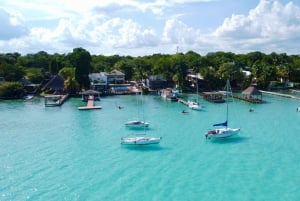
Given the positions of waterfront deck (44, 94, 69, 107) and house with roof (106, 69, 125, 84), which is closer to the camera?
waterfront deck (44, 94, 69, 107)

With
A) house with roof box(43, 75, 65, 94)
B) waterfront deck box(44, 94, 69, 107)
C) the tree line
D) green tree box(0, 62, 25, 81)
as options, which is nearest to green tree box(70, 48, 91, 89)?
the tree line

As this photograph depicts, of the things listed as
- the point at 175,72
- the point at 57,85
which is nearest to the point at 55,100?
the point at 57,85

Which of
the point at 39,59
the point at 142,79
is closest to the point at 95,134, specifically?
the point at 142,79

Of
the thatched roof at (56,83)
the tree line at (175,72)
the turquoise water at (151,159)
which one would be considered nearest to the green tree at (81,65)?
the tree line at (175,72)

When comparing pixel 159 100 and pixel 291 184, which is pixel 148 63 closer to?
pixel 159 100

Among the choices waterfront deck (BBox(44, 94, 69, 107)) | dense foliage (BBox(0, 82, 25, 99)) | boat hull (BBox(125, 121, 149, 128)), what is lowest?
boat hull (BBox(125, 121, 149, 128))

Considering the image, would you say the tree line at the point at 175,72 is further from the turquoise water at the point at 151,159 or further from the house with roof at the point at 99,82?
the turquoise water at the point at 151,159

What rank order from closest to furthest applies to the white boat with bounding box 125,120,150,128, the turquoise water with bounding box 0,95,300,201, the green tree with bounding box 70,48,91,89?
the turquoise water with bounding box 0,95,300,201
the white boat with bounding box 125,120,150,128
the green tree with bounding box 70,48,91,89

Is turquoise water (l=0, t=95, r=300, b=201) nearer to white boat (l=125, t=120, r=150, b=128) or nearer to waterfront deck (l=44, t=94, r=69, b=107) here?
white boat (l=125, t=120, r=150, b=128)
